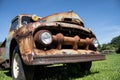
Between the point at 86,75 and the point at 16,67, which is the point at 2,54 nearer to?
the point at 16,67

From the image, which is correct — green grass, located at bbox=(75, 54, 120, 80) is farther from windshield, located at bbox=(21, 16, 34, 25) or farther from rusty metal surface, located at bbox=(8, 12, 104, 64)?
windshield, located at bbox=(21, 16, 34, 25)

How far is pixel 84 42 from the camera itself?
607cm

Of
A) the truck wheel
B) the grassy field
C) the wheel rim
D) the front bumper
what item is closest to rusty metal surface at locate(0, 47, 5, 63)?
the grassy field

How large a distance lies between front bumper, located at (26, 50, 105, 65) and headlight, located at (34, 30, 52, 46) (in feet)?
0.72

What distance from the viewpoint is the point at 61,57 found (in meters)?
4.96

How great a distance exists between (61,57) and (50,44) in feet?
1.32

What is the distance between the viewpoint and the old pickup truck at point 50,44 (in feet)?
15.9

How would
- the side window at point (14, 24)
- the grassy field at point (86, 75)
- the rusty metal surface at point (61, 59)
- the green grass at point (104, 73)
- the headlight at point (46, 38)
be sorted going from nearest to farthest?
the rusty metal surface at point (61, 59) → the headlight at point (46, 38) → the green grass at point (104, 73) → the grassy field at point (86, 75) → the side window at point (14, 24)

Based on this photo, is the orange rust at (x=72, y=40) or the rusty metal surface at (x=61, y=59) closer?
the rusty metal surface at (x=61, y=59)

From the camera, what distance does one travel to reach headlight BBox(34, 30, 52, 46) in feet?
16.1

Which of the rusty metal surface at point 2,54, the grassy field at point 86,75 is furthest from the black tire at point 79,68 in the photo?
the rusty metal surface at point 2,54

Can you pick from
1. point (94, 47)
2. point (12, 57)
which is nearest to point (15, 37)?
point (12, 57)

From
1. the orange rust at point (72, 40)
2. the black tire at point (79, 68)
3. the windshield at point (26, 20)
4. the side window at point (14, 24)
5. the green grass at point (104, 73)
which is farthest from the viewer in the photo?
the side window at point (14, 24)

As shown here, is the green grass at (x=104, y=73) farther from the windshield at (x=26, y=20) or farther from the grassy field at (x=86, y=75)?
the windshield at (x=26, y=20)
